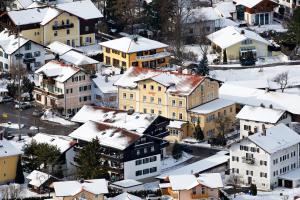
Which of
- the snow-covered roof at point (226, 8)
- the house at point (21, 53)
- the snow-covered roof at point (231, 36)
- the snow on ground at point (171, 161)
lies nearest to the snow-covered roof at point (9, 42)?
the house at point (21, 53)

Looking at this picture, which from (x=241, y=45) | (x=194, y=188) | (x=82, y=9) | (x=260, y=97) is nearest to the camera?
(x=194, y=188)

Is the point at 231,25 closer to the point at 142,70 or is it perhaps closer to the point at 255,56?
the point at 255,56

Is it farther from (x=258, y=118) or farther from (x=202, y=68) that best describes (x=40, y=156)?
(x=202, y=68)

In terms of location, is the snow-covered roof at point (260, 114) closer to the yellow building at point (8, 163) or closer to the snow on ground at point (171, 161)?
the snow on ground at point (171, 161)

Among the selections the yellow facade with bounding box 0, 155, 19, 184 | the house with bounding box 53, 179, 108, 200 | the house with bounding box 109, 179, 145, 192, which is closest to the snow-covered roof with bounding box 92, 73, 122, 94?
the house with bounding box 109, 179, 145, 192

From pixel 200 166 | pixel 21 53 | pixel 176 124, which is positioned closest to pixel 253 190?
pixel 200 166

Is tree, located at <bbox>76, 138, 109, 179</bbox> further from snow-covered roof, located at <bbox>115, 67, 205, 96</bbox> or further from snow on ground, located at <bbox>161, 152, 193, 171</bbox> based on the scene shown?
snow-covered roof, located at <bbox>115, 67, 205, 96</bbox>
